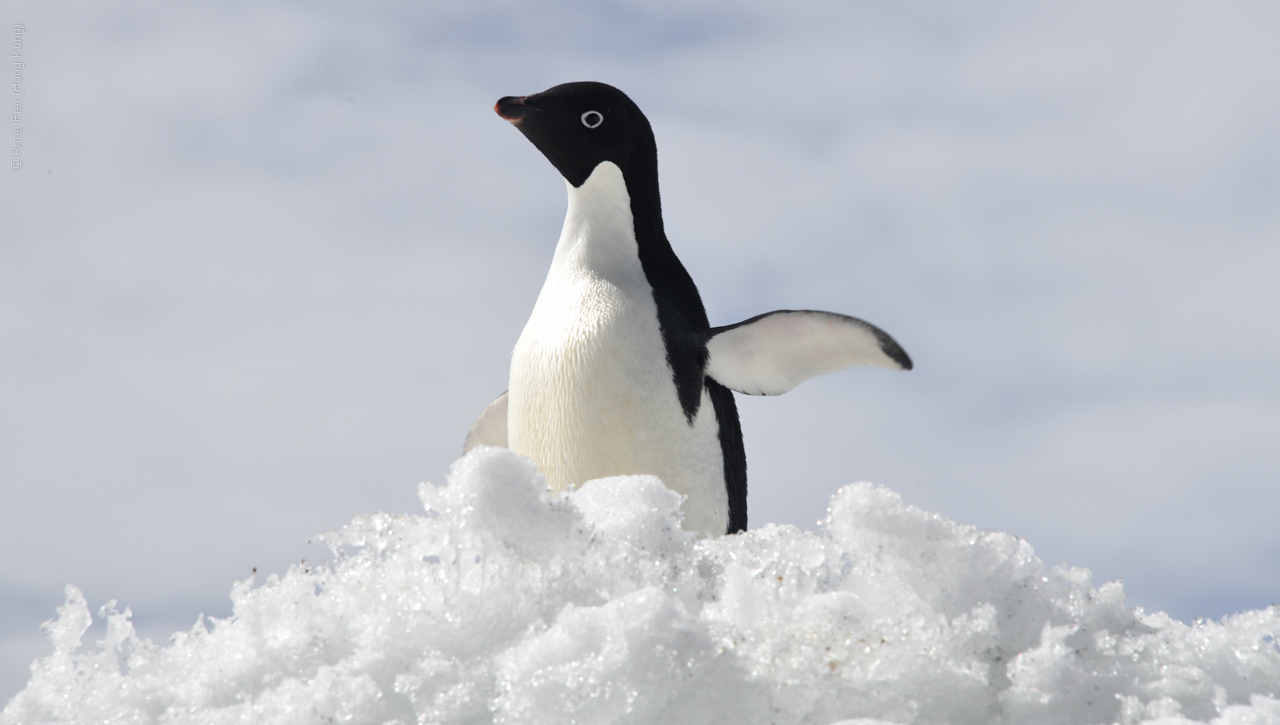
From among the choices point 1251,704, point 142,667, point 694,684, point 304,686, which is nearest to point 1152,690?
point 1251,704

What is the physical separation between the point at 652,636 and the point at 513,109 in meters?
2.52

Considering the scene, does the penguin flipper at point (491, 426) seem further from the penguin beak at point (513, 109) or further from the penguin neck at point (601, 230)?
the penguin beak at point (513, 109)

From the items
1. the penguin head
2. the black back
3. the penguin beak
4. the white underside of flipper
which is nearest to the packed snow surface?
the white underside of flipper

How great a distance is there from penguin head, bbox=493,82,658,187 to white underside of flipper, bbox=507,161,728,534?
379 millimetres

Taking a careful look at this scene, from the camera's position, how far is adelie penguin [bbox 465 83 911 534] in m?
3.01

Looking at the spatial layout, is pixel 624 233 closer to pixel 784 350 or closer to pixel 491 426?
pixel 784 350

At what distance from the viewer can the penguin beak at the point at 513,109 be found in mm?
3457

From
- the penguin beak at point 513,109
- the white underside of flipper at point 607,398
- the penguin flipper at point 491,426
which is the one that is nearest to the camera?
the white underside of flipper at point 607,398

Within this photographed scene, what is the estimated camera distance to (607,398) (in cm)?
300

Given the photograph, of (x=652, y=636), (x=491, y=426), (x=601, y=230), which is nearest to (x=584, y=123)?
(x=601, y=230)

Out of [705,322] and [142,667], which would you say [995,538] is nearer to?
[142,667]

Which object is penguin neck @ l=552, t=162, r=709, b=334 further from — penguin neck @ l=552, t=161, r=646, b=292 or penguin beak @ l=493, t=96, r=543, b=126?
penguin beak @ l=493, t=96, r=543, b=126

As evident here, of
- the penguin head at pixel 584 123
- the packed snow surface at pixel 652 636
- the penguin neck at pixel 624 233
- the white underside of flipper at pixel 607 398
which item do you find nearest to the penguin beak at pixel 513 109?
the penguin head at pixel 584 123

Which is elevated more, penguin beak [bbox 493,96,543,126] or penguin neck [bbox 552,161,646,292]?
penguin beak [bbox 493,96,543,126]
